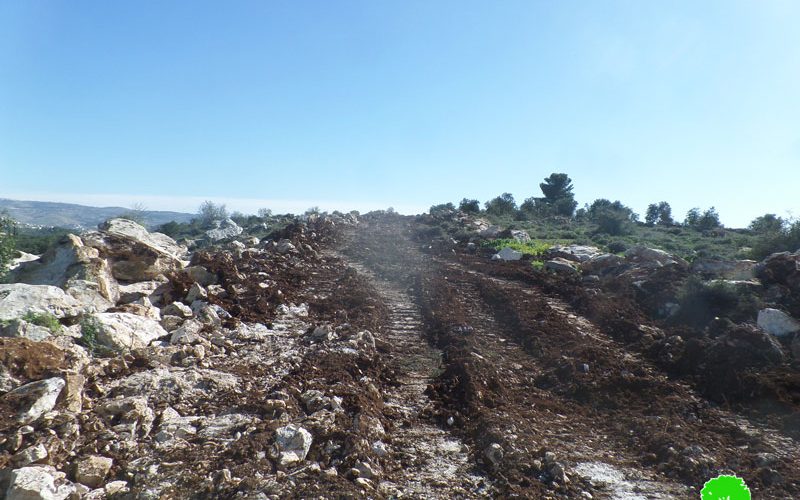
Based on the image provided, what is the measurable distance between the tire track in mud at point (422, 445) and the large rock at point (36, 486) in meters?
2.35

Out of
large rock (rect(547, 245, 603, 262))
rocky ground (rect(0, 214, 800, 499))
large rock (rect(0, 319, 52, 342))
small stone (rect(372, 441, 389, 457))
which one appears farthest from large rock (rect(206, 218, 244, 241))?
small stone (rect(372, 441, 389, 457))

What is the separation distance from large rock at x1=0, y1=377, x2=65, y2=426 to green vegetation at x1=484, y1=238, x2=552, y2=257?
1562 cm

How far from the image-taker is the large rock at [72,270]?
24.4 feet

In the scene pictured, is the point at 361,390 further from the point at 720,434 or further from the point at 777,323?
the point at 777,323

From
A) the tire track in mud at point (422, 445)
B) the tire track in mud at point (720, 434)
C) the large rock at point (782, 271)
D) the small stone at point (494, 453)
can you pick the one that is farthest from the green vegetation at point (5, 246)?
the large rock at point (782, 271)

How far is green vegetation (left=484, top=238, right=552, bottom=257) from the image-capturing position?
18422 mm

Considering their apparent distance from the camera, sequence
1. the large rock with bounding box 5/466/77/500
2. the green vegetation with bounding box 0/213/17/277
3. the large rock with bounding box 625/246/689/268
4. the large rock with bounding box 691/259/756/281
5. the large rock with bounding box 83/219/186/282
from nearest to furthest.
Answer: the large rock with bounding box 5/466/77/500 < the green vegetation with bounding box 0/213/17/277 < the large rock with bounding box 83/219/186/282 < the large rock with bounding box 691/259/756/281 < the large rock with bounding box 625/246/689/268

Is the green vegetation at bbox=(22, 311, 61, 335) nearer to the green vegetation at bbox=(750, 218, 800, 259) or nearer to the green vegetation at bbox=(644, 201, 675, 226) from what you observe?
the green vegetation at bbox=(750, 218, 800, 259)

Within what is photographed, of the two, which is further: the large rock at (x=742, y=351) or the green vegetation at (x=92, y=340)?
the large rock at (x=742, y=351)

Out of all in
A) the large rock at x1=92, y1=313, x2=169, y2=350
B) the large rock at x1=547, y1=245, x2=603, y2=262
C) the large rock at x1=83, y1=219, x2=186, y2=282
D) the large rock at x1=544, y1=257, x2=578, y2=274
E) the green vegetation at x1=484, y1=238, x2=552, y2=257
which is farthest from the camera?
the green vegetation at x1=484, y1=238, x2=552, y2=257

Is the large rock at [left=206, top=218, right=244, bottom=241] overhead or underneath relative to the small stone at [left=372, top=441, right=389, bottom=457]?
overhead

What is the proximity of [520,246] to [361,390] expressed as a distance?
15.9 m

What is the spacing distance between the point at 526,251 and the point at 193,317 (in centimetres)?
1421

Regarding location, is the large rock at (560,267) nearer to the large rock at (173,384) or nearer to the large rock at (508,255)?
the large rock at (508,255)
